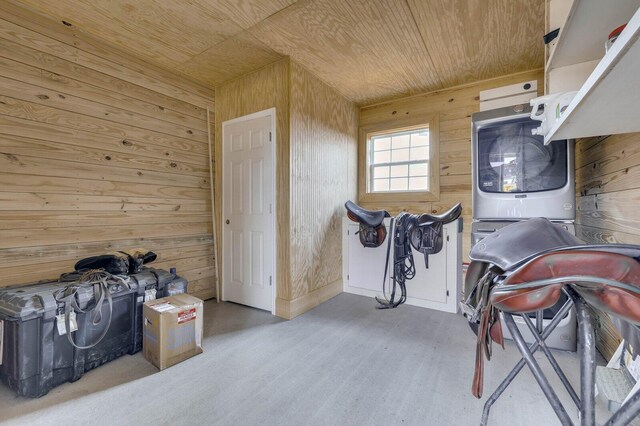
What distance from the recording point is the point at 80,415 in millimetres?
1463

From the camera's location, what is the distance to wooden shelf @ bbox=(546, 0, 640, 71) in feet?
4.03

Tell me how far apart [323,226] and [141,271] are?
1.85m

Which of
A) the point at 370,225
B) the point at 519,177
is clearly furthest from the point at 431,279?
the point at 519,177

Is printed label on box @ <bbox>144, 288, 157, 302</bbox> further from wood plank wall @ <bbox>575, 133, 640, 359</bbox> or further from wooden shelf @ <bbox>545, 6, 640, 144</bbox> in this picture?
wood plank wall @ <bbox>575, 133, 640, 359</bbox>

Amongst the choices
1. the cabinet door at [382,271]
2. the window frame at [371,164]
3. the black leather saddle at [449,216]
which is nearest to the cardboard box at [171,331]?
the cabinet door at [382,271]

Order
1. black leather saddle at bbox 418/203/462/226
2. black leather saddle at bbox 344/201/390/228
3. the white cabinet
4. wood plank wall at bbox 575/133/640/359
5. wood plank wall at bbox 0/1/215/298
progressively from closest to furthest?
wood plank wall at bbox 575/133/640/359
wood plank wall at bbox 0/1/215/298
black leather saddle at bbox 418/203/462/226
the white cabinet
black leather saddle at bbox 344/201/390/228

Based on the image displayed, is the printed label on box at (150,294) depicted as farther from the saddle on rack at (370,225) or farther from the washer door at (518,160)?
the washer door at (518,160)

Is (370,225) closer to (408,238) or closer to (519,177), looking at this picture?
(408,238)

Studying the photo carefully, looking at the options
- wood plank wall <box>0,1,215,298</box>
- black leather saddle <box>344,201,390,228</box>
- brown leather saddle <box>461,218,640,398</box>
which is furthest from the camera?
black leather saddle <box>344,201,390,228</box>

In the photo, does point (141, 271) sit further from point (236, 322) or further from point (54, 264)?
point (236, 322)

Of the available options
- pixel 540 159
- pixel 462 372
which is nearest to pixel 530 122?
pixel 540 159

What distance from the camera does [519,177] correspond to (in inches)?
90.5

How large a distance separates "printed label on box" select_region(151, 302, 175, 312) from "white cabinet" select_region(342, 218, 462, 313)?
2130mm

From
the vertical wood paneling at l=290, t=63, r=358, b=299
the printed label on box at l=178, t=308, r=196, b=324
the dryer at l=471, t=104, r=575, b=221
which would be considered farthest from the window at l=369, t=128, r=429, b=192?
the printed label on box at l=178, t=308, r=196, b=324
